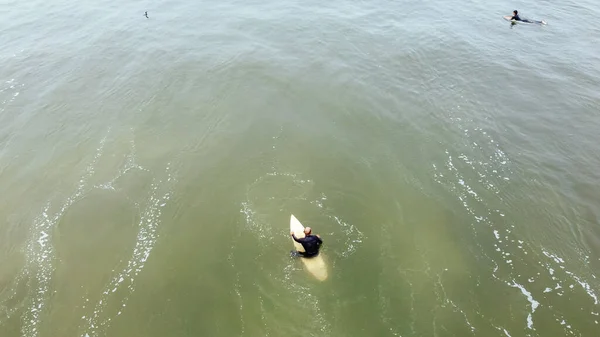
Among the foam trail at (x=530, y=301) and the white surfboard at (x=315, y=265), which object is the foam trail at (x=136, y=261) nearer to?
the white surfboard at (x=315, y=265)

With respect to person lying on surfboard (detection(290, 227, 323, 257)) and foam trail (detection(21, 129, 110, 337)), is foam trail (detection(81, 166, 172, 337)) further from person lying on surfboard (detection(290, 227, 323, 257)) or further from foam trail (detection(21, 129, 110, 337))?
person lying on surfboard (detection(290, 227, 323, 257))

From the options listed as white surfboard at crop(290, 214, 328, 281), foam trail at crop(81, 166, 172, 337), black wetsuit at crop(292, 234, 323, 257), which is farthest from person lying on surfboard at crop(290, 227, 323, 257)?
foam trail at crop(81, 166, 172, 337)

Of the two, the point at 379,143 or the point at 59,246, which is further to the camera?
the point at 379,143

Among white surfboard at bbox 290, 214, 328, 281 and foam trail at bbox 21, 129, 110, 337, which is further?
white surfboard at bbox 290, 214, 328, 281

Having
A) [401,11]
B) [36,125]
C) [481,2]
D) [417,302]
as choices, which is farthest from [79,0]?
[417,302]

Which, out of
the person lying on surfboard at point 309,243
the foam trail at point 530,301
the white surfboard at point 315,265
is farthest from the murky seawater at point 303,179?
the person lying on surfboard at point 309,243

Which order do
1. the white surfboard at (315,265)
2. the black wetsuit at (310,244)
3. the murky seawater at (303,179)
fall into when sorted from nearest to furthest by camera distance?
the murky seawater at (303,179)
the black wetsuit at (310,244)
the white surfboard at (315,265)

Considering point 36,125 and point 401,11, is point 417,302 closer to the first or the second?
point 36,125
